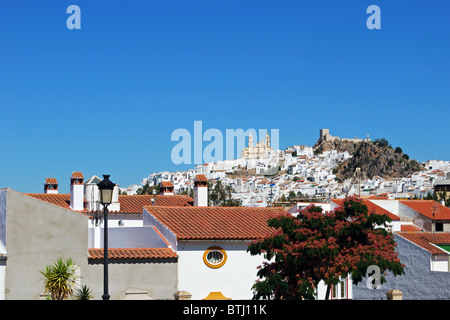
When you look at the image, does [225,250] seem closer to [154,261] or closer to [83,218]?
[154,261]

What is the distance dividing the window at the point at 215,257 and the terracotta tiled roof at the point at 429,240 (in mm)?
15688

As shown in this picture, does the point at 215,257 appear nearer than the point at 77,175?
Yes

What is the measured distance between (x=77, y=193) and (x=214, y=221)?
375 inches

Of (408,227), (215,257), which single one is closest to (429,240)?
(408,227)

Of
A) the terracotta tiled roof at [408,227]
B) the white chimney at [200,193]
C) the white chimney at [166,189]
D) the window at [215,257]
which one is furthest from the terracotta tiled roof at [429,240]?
the window at [215,257]

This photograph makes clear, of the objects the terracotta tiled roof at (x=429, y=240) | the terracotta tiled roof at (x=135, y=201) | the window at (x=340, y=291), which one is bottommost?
the window at (x=340, y=291)

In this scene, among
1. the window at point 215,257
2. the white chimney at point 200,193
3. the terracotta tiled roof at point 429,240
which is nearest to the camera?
the window at point 215,257

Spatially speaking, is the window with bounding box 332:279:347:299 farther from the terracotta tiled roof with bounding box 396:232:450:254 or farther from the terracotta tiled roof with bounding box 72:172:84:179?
the terracotta tiled roof with bounding box 72:172:84:179

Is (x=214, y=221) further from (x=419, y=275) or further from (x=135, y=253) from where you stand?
(x=419, y=275)

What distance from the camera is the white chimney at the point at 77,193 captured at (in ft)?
112

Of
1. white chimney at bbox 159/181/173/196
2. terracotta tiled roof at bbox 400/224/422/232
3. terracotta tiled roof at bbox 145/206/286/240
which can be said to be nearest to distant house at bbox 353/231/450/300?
terracotta tiled roof at bbox 145/206/286/240

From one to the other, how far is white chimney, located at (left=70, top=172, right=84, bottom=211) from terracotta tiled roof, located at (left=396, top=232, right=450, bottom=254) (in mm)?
18683

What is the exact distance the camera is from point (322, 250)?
71.1 feet

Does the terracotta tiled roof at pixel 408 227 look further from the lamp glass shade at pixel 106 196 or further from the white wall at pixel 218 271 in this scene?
the lamp glass shade at pixel 106 196
